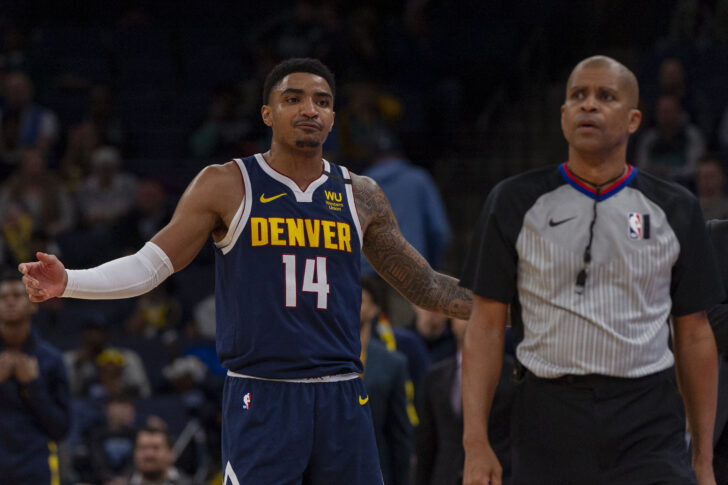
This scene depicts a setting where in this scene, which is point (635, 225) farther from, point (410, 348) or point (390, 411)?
point (410, 348)

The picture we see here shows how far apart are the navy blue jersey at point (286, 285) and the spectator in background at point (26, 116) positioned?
331 inches

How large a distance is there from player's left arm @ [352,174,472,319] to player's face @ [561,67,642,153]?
1197 mm

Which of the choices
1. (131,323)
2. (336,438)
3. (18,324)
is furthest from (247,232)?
(131,323)

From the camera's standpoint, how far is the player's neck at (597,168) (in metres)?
3.88

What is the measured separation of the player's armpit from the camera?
4.48m

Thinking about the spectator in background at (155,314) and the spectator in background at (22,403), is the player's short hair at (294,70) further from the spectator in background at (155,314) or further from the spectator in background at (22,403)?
the spectator in background at (155,314)

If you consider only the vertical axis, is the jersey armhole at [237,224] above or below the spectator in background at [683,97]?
below

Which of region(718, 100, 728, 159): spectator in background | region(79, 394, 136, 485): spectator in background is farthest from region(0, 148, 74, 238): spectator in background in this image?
region(718, 100, 728, 159): spectator in background

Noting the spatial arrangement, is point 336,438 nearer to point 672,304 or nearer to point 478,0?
point 672,304

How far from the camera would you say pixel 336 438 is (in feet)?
14.3

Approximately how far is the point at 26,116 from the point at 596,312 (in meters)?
9.95

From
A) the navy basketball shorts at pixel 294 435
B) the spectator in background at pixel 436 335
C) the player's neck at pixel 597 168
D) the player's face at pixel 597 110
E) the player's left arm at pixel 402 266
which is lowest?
the spectator in background at pixel 436 335

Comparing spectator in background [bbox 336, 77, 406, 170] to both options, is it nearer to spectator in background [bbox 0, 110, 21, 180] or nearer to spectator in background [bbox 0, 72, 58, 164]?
spectator in background [bbox 0, 72, 58, 164]

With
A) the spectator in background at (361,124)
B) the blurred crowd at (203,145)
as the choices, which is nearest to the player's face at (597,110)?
the blurred crowd at (203,145)
